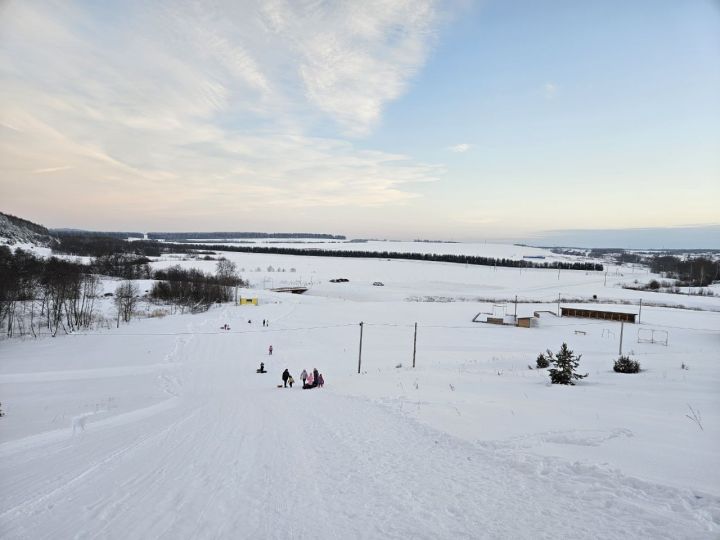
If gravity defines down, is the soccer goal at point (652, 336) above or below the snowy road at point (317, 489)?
below

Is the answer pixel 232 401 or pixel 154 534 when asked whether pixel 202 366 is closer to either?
pixel 232 401

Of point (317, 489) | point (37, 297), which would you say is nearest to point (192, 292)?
point (37, 297)

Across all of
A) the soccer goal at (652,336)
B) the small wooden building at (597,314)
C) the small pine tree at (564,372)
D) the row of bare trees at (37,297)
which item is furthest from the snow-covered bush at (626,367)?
A: the row of bare trees at (37,297)

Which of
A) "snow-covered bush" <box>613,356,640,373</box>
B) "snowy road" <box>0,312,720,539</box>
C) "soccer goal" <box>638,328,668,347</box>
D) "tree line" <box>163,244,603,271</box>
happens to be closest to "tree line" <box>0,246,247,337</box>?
"snowy road" <box>0,312,720,539</box>

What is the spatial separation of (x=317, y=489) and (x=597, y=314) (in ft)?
166

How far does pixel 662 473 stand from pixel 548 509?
2123 millimetres

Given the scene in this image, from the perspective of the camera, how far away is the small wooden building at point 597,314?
4388 centimetres

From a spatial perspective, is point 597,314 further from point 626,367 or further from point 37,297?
point 37,297

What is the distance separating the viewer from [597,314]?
4669 centimetres

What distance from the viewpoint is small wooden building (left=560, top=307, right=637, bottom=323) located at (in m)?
43.9

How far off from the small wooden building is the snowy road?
4432 cm

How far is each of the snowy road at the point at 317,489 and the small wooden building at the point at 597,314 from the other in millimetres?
44320

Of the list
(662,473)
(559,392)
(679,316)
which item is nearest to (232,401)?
(559,392)

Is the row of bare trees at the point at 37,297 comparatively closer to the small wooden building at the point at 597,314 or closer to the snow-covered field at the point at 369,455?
the snow-covered field at the point at 369,455
